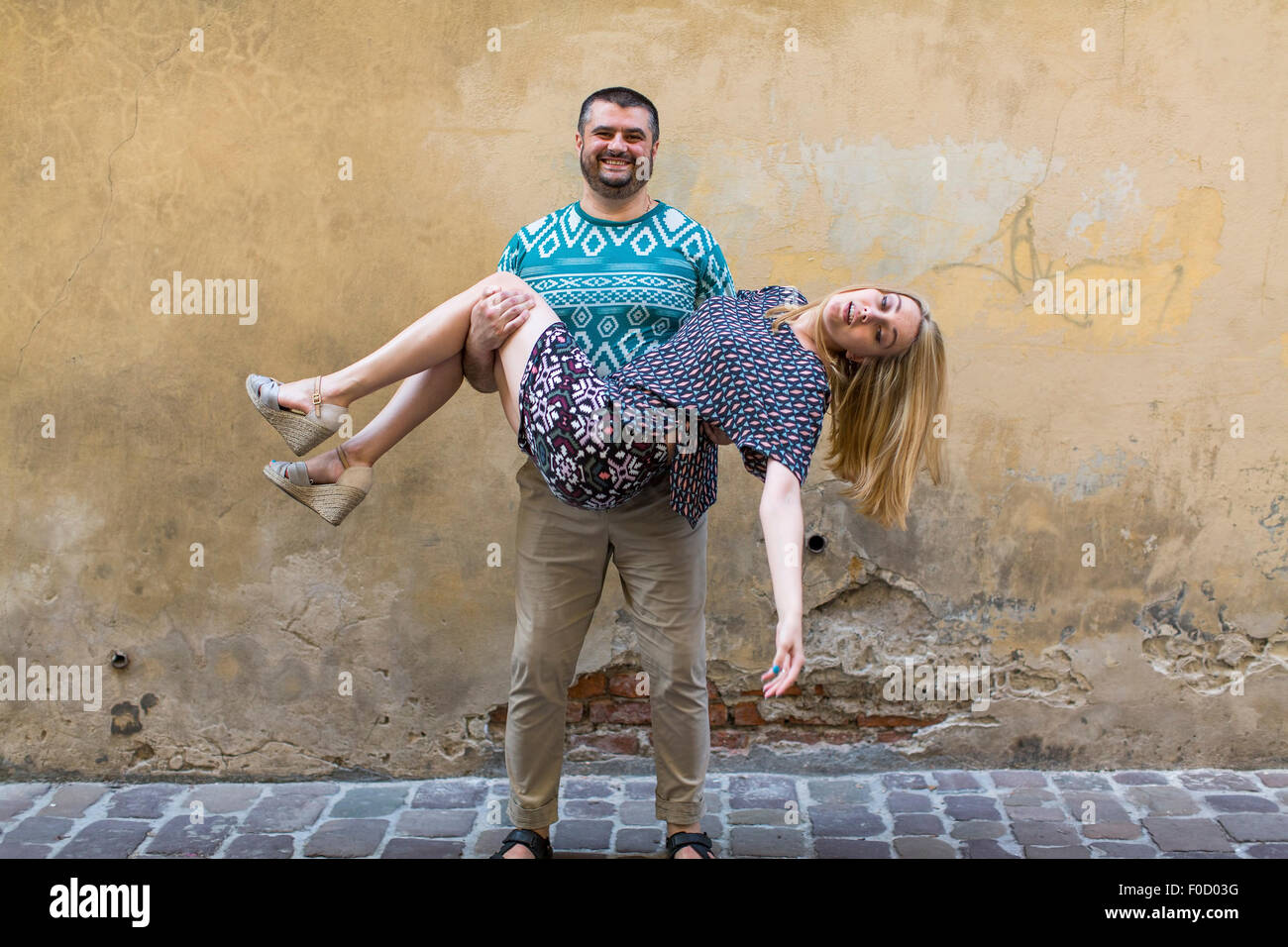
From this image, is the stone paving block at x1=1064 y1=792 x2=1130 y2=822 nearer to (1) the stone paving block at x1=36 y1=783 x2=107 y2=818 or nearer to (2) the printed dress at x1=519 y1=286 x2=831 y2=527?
(2) the printed dress at x1=519 y1=286 x2=831 y2=527

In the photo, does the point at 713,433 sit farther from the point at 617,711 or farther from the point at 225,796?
the point at 225,796

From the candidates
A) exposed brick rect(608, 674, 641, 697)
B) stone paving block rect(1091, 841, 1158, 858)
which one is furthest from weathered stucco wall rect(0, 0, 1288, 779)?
stone paving block rect(1091, 841, 1158, 858)

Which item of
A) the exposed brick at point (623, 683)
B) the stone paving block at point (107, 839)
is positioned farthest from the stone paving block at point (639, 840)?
the stone paving block at point (107, 839)

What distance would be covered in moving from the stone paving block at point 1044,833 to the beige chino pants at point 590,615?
1100 millimetres

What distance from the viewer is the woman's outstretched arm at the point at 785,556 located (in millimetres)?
2812

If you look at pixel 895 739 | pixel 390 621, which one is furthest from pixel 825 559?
pixel 390 621

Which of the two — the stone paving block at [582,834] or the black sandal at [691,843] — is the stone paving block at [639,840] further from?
the black sandal at [691,843]

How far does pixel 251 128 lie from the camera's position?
4.26 meters

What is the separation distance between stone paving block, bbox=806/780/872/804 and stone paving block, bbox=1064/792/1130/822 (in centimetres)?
68

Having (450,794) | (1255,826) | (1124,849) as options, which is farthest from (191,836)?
(1255,826)

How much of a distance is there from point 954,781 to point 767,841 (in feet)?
2.83

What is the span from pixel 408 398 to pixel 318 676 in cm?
143

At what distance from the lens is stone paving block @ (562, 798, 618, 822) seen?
4.13m

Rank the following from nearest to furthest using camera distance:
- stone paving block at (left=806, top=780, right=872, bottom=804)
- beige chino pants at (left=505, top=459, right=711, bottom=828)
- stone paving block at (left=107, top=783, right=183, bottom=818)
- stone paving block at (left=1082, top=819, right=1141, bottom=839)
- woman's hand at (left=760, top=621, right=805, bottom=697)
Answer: woman's hand at (left=760, top=621, right=805, bottom=697), beige chino pants at (left=505, top=459, right=711, bottom=828), stone paving block at (left=1082, top=819, right=1141, bottom=839), stone paving block at (left=107, top=783, right=183, bottom=818), stone paving block at (left=806, top=780, right=872, bottom=804)
